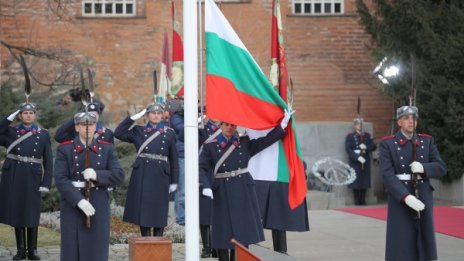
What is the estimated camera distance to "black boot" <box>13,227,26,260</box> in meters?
12.5

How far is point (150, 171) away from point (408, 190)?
12.3ft

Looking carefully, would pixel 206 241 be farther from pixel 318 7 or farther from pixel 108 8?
pixel 318 7

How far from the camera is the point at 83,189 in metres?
9.90

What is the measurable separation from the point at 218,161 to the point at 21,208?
3.32m

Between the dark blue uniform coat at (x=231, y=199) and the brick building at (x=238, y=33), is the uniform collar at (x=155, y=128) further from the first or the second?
the brick building at (x=238, y=33)

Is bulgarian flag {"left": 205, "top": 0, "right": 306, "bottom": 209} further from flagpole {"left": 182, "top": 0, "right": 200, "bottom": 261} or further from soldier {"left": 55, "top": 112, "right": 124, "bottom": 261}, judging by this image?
soldier {"left": 55, "top": 112, "right": 124, "bottom": 261}

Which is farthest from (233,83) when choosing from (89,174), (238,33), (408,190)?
(238,33)

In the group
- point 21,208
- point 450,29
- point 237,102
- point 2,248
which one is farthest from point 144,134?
point 450,29

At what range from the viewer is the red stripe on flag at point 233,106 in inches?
344

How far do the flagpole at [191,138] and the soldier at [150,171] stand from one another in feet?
16.4

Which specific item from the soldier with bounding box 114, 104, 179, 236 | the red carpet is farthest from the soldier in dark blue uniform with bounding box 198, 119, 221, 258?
the red carpet

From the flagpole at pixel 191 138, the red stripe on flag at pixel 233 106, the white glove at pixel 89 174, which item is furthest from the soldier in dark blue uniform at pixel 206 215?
the flagpole at pixel 191 138

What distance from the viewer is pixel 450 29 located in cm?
2089

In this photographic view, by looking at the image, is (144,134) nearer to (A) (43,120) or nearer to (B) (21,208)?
(B) (21,208)
